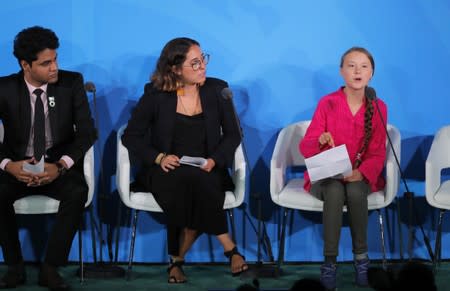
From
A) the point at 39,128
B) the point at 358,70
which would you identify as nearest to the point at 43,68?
the point at 39,128

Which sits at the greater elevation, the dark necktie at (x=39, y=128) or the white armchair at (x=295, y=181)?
the dark necktie at (x=39, y=128)

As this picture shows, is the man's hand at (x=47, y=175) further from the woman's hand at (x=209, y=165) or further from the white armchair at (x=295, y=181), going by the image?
the white armchair at (x=295, y=181)

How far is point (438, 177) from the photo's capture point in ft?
16.6

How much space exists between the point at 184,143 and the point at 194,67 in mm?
449

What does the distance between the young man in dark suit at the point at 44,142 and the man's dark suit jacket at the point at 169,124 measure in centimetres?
27

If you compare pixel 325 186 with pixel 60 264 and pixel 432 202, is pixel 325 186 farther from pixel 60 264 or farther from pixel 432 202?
pixel 60 264

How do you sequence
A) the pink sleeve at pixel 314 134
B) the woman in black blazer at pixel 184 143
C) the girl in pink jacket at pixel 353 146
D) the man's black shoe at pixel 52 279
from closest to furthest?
1. the man's black shoe at pixel 52 279
2. the girl in pink jacket at pixel 353 146
3. the woman in black blazer at pixel 184 143
4. the pink sleeve at pixel 314 134

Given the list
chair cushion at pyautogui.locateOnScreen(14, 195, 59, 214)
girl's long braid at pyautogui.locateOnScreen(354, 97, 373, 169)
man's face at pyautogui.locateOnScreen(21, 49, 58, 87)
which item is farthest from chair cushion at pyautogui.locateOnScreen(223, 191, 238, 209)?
man's face at pyautogui.locateOnScreen(21, 49, 58, 87)

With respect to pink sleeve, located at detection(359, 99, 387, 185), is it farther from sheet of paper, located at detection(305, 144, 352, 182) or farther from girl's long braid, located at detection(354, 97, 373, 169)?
sheet of paper, located at detection(305, 144, 352, 182)

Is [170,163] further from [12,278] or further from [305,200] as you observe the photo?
[12,278]

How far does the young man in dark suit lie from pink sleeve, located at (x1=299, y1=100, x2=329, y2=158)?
1.22 m

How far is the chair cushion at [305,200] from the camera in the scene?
4.88 m

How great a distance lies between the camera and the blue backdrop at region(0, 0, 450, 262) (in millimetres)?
5445

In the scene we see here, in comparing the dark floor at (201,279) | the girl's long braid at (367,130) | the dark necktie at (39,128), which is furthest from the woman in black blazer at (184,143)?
the girl's long braid at (367,130)
